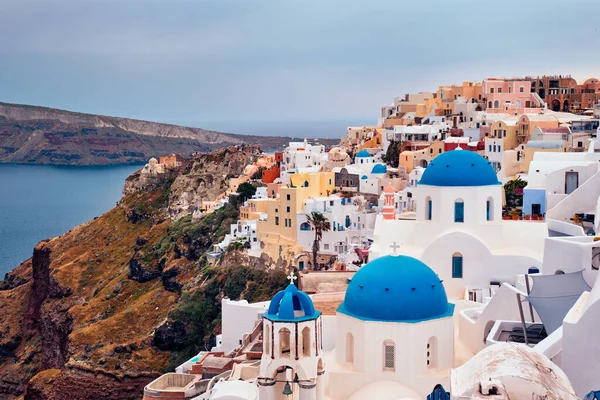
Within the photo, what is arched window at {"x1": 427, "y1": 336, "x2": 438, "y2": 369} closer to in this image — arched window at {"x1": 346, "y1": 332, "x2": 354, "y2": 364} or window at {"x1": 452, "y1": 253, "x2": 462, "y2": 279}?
arched window at {"x1": 346, "y1": 332, "x2": 354, "y2": 364}

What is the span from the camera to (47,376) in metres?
52.1

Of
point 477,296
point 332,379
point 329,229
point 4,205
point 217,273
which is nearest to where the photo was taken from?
point 332,379

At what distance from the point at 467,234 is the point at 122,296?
131ft

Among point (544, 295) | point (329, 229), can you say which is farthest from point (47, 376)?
point (544, 295)

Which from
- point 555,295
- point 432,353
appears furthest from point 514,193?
point 555,295

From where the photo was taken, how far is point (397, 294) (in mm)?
18375

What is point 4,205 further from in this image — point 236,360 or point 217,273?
point 236,360

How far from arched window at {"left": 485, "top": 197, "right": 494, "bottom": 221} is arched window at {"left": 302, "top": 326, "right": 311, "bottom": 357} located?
1043cm

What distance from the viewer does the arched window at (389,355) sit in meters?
18.3

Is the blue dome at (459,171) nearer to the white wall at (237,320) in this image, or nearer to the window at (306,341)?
the white wall at (237,320)

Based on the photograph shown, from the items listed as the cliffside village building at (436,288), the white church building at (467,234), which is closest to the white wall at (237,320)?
the cliffside village building at (436,288)

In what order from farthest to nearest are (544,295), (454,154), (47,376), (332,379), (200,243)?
(200,243) < (47,376) < (454,154) < (332,379) < (544,295)

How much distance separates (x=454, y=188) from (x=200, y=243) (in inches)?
1297

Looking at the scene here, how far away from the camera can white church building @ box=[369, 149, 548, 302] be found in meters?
25.8
